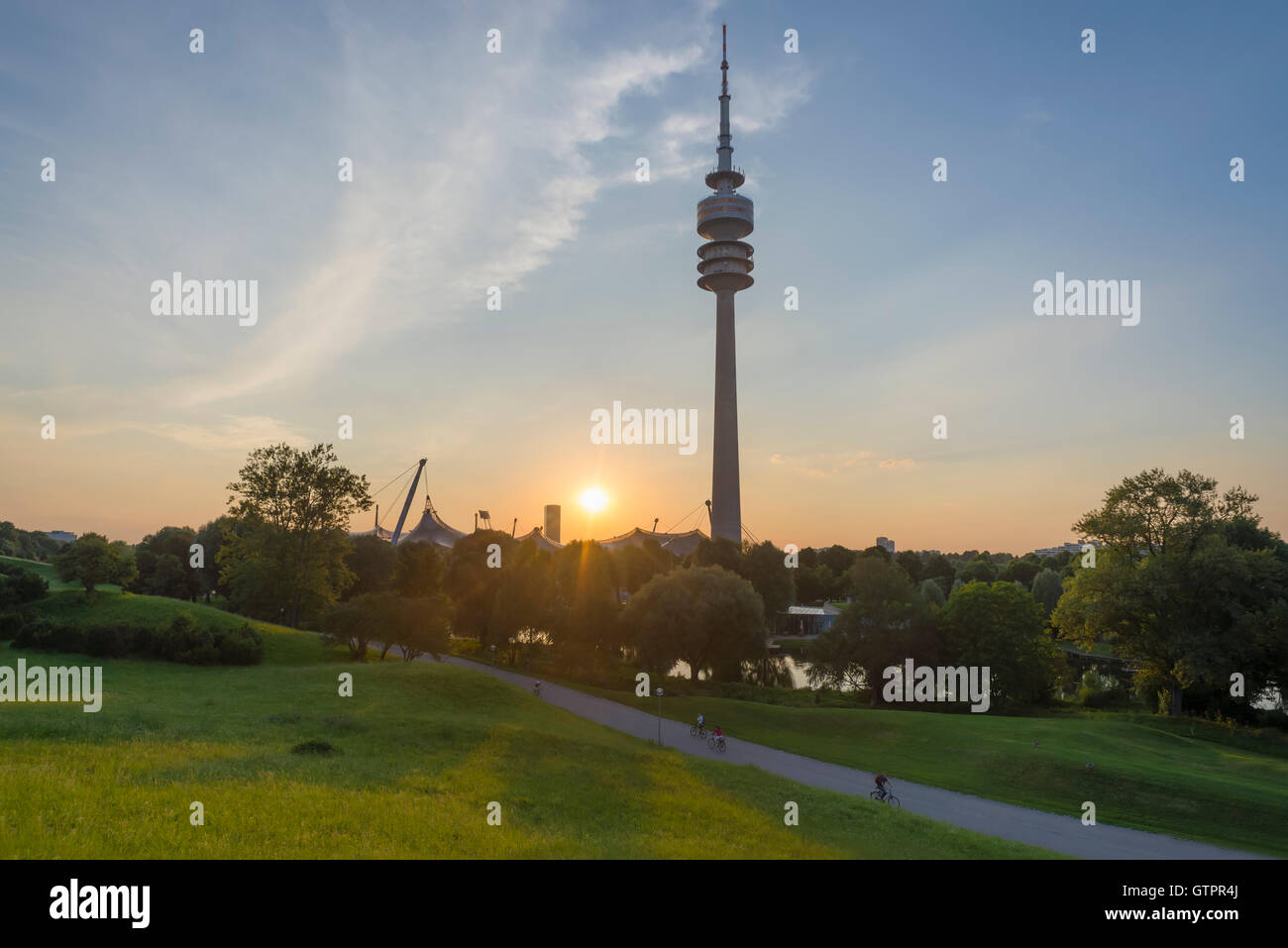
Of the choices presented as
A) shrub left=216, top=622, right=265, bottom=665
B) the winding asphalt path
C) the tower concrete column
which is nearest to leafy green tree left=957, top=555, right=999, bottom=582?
the tower concrete column

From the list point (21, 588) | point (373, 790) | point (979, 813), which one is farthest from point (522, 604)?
point (373, 790)

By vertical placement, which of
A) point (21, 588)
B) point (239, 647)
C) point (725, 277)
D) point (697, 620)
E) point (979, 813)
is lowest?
point (979, 813)

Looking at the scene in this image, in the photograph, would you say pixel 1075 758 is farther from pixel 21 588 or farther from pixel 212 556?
pixel 212 556

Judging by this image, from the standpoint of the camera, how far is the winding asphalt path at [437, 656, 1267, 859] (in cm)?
2398

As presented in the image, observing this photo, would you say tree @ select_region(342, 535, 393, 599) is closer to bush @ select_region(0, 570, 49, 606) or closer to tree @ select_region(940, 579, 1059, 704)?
bush @ select_region(0, 570, 49, 606)

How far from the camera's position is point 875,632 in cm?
5594

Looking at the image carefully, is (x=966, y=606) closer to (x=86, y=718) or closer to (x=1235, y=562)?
(x=1235, y=562)

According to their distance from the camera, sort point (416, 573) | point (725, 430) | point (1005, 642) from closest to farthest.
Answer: point (1005, 642), point (416, 573), point (725, 430)

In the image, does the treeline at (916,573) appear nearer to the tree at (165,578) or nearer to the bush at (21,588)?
the tree at (165,578)

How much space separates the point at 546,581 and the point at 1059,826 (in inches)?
1900

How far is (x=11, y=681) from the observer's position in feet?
109

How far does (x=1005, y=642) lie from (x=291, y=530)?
2234 inches

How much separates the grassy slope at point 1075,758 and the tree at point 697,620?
7.30 metres
